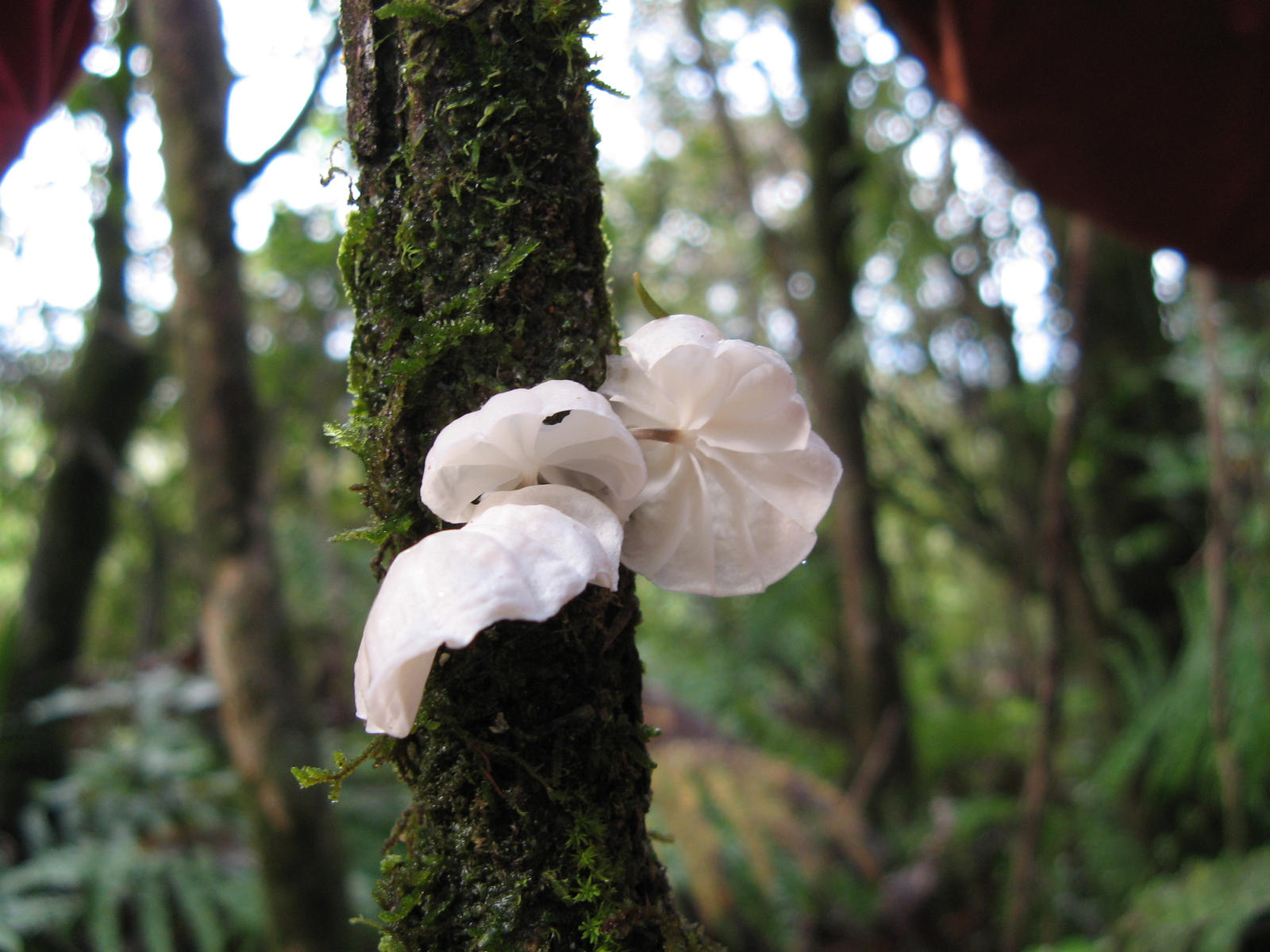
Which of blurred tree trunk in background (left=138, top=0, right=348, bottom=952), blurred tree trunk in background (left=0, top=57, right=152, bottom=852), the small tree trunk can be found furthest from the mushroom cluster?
blurred tree trunk in background (left=0, top=57, right=152, bottom=852)

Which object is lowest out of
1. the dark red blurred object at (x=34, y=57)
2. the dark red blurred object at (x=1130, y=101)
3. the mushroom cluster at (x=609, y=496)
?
the mushroom cluster at (x=609, y=496)

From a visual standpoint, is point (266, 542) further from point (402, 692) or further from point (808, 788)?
point (808, 788)

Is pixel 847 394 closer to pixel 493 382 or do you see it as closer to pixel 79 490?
pixel 79 490

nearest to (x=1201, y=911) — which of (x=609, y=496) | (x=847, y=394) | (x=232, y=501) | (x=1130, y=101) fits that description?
(x=1130, y=101)

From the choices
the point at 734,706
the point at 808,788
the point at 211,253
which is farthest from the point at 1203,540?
the point at 211,253

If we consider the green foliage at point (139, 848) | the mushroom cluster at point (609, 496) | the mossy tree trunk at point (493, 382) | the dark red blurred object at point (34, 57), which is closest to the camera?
the mushroom cluster at point (609, 496)

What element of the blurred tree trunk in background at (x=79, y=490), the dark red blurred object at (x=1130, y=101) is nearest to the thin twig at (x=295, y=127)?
the dark red blurred object at (x=1130, y=101)

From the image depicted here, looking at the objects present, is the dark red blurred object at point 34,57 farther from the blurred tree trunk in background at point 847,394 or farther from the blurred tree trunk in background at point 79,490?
the blurred tree trunk in background at point 847,394
